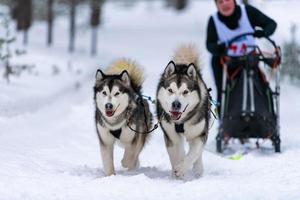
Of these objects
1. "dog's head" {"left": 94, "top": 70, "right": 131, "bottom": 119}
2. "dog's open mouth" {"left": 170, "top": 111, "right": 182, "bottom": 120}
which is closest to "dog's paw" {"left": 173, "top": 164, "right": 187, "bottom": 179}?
"dog's open mouth" {"left": 170, "top": 111, "right": 182, "bottom": 120}

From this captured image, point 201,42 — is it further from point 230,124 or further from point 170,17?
point 230,124

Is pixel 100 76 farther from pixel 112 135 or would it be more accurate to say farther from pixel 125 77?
pixel 112 135

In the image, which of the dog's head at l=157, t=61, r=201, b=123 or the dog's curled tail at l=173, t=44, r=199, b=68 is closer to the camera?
the dog's head at l=157, t=61, r=201, b=123

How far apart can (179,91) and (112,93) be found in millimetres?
533

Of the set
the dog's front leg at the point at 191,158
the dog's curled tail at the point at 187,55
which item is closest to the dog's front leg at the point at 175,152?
the dog's front leg at the point at 191,158

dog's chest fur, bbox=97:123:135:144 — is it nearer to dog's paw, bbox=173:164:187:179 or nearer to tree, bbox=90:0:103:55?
dog's paw, bbox=173:164:187:179

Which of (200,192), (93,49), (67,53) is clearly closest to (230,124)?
(200,192)

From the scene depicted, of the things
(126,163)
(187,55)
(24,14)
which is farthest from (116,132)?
(24,14)

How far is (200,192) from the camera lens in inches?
173

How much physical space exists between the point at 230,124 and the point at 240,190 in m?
2.71

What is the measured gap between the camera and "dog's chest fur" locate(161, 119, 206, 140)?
5.28m

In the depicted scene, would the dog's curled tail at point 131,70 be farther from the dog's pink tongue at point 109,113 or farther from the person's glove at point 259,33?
the person's glove at point 259,33

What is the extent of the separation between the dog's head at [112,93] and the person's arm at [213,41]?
6.58ft

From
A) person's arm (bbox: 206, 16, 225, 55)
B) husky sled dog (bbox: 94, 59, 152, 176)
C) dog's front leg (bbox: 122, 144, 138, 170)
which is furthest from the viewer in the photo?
person's arm (bbox: 206, 16, 225, 55)
